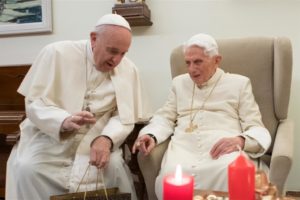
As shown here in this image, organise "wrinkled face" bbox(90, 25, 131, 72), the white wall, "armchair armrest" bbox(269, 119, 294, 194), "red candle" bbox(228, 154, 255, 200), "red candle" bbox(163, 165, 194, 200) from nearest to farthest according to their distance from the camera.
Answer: "red candle" bbox(163, 165, 194, 200)
"red candle" bbox(228, 154, 255, 200)
"armchair armrest" bbox(269, 119, 294, 194)
"wrinkled face" bbox(90, 25, 131, 72)
the white wall

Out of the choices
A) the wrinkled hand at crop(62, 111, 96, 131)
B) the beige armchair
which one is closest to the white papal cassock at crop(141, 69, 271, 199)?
the beige armchair

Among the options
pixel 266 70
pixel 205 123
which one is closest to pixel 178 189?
pixel 205 123

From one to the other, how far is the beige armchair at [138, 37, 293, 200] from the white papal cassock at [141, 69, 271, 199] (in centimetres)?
10

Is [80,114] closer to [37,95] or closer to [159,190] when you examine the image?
[37,95]

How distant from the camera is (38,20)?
3.38m

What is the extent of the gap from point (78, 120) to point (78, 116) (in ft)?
0.07

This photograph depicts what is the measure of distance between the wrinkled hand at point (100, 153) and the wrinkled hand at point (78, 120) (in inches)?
5.6

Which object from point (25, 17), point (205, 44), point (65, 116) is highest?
point (25, 17)

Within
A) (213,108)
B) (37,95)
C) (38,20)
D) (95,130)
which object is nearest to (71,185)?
(95,130)

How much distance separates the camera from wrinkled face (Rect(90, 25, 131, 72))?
222 cm

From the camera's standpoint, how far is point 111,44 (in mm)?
2215

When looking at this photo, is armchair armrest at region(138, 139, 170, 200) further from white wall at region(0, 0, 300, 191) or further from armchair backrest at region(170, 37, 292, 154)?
white wall at region(0, 0, 300, 191)

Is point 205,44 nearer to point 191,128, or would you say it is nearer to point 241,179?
point 191,128

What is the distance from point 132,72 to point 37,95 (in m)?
0.61
